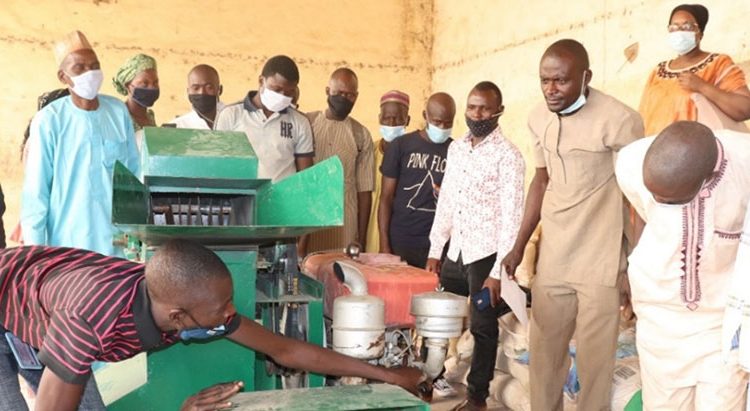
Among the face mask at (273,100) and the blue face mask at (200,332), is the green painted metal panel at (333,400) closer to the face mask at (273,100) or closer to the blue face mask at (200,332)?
Result: the blue face mask at (200,332)

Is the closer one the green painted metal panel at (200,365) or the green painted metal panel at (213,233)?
the green painted metal panel at (213,233)

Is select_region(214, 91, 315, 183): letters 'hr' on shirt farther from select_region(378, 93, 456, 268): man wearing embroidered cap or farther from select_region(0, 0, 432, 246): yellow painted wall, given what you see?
select_region(0, 0, 432, 246): yellow painted wall

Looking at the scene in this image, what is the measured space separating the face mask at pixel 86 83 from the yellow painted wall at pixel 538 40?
3.24m

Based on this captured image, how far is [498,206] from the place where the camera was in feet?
10.5

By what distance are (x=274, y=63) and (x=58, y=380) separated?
2.30 metres

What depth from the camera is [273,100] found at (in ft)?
11.7

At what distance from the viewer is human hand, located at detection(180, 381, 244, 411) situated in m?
1.78

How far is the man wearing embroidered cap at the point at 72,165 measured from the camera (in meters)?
2.92

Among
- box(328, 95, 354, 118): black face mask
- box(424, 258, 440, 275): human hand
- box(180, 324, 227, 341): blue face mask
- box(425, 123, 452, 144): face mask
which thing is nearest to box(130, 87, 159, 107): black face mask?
box(328, 95, 354, 118): black face mask

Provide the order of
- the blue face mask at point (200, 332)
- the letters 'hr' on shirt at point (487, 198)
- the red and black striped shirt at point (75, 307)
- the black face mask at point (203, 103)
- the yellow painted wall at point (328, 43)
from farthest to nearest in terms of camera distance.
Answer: the yellow painted wall at point (328, 43) → the black face mask at point (203, 103) → the letters 'hr' on shirt at point (487, 198) → the blue face mask at point (200, 332) → the red and black striped shirt at point (75, 307)

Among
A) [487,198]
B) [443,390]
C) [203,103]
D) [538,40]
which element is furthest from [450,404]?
[538,40]

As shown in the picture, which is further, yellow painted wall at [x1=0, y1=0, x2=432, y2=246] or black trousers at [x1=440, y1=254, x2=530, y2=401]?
yellow painted wall at [x1=0, y1=0, x2=432, y2=246]

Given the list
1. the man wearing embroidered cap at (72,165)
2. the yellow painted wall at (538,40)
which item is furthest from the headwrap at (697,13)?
the man wearing embroidered cap at (72,165)

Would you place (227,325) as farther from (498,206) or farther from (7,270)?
(498,206)
